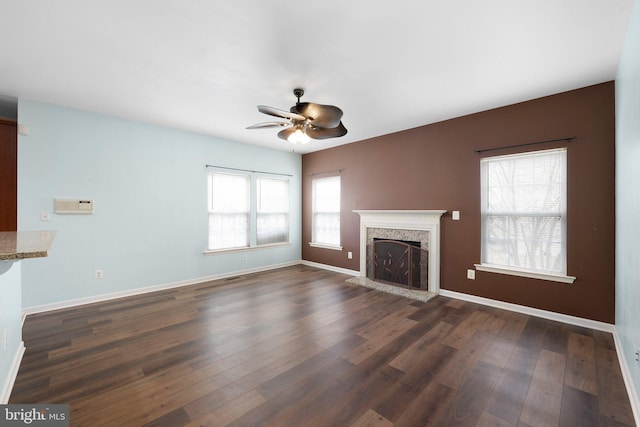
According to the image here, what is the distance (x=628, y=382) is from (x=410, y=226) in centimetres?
→ 277

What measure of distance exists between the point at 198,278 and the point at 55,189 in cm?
232

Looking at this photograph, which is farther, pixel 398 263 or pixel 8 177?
pixel 398 263

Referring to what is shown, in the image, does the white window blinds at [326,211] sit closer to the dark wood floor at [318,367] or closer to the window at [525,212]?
the dark wood floor at [318,367]

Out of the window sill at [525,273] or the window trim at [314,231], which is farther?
the window trim at [314,231]

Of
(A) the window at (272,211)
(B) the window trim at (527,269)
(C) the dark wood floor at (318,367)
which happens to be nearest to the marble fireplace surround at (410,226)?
(B) the window trim at (527,269)

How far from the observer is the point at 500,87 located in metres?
2.98

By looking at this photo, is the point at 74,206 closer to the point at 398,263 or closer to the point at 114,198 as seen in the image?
the point at 114,198

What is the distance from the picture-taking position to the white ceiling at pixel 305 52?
1.86 m

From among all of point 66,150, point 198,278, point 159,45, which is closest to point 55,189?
point 66,150

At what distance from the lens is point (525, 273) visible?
3.31 metres

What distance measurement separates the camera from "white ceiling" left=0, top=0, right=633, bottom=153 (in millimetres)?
1857

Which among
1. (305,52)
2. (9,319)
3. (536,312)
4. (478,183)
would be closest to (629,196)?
(478,183)

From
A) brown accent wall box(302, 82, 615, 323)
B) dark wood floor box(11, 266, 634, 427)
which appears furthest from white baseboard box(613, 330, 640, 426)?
brown accent wall box(302, 82, 615, 323)

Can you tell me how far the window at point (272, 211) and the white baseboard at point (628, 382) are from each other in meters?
5.11
